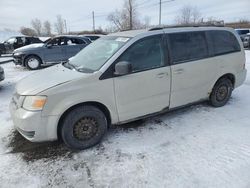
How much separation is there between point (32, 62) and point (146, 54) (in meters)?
8.15

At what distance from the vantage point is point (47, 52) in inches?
398

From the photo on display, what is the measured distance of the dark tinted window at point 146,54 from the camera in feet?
10.8

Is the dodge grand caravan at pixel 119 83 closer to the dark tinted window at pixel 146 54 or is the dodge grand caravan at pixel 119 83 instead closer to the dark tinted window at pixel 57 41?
the dark tinted window at pixel 146 54

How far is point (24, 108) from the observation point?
290 centimetres

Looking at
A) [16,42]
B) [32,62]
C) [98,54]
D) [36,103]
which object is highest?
[98,54]

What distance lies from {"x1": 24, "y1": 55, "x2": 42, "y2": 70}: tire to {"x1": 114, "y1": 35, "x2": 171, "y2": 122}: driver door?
8.06m

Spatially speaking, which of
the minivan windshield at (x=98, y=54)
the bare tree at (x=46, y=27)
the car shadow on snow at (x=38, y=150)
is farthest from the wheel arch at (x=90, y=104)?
the bare tree at (x=46, y=27)

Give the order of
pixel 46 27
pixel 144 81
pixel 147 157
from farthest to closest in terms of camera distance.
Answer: pixel 46 27
pixel 144 81
pixel 147 157

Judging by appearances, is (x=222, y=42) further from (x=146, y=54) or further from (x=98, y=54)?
(x=98, y=54)

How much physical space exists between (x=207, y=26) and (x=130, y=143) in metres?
2.82

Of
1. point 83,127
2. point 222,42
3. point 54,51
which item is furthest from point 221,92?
point 54,51

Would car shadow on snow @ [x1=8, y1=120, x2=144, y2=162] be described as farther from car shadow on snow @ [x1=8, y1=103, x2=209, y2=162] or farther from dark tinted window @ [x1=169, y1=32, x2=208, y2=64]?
dark tinted window @ [x1=169, y1=32, x2=208, y2=64]

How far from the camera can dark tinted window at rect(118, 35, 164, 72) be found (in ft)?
10.8

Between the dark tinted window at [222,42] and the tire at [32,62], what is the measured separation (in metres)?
8.32
